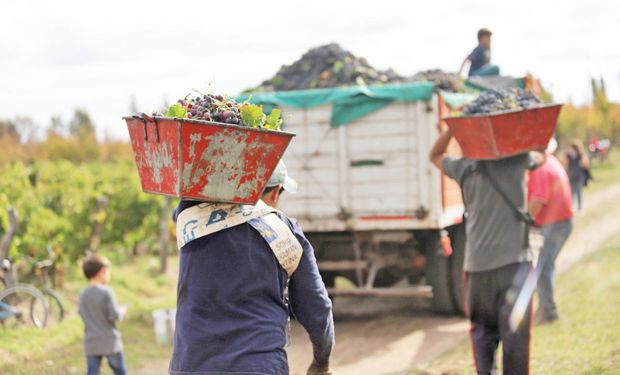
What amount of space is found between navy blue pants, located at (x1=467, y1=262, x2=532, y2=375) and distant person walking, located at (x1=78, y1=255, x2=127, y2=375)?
263cm

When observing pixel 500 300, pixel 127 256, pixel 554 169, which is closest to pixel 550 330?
pixel 554 169

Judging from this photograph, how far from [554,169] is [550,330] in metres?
1.58

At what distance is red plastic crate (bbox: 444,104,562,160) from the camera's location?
521cm

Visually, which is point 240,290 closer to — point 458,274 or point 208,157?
point 208,157

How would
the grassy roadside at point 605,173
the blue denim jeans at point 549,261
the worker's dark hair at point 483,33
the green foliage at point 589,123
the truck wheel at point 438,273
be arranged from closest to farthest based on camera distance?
1. the blue denim jeans at point 549,261
2. the truck wheel at point 438,273
3. the worker's dark hair at point 483,33
4. the grassy roadside at point 605,173
5. the green foliage at point 589,123

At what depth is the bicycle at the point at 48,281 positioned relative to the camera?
30.9 ft

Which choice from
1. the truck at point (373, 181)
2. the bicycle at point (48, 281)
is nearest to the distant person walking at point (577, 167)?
the truck at point (373, 181)

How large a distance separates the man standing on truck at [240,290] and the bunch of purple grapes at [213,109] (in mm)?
340

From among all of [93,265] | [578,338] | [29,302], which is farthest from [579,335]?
[29,302]

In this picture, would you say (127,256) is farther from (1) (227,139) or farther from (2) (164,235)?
(1) (227,139)

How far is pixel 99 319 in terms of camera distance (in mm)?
6199

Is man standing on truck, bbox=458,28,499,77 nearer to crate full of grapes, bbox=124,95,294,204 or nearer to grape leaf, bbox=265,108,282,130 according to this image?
grape leaf, bbox=265,108,282,130

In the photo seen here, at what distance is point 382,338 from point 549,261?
1.91 metres

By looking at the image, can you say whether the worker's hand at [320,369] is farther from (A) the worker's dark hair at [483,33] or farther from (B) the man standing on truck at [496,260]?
(A) the worker's dark hair at [483,33]
